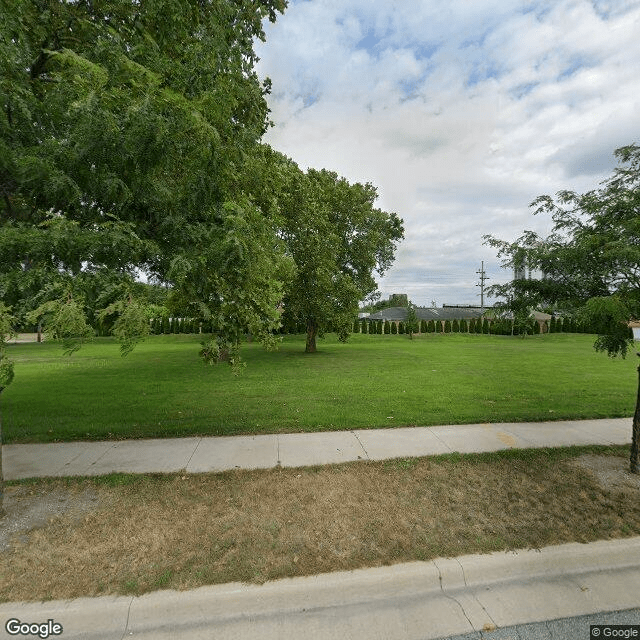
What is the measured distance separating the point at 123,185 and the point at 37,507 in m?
3.65

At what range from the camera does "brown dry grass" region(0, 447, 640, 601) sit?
9.72ft

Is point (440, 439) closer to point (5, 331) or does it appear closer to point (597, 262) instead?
point (597, 262)

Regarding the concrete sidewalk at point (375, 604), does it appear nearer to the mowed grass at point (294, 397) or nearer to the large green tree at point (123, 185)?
the large green tree at point (123, 185)

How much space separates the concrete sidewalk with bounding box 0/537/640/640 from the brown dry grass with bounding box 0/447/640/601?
0.13 m

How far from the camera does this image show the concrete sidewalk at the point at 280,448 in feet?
16.3

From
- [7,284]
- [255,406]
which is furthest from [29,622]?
[255,406]

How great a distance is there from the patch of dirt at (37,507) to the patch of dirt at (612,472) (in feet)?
20.1

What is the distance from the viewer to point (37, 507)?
3965 millimetres

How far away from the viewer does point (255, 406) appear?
8.02 metres

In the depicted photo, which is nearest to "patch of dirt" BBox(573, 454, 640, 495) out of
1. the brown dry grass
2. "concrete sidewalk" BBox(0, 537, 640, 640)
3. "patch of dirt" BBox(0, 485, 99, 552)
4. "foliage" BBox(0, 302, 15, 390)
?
the brown dry grass

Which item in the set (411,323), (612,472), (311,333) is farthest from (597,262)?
(411,323)

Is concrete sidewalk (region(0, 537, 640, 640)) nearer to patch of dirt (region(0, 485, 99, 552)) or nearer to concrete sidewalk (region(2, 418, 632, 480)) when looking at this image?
patch of dirt (region(0, 485, 99, 552))

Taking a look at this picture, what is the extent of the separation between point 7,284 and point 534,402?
944 centimetres

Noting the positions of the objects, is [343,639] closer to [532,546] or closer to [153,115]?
[532,546]
